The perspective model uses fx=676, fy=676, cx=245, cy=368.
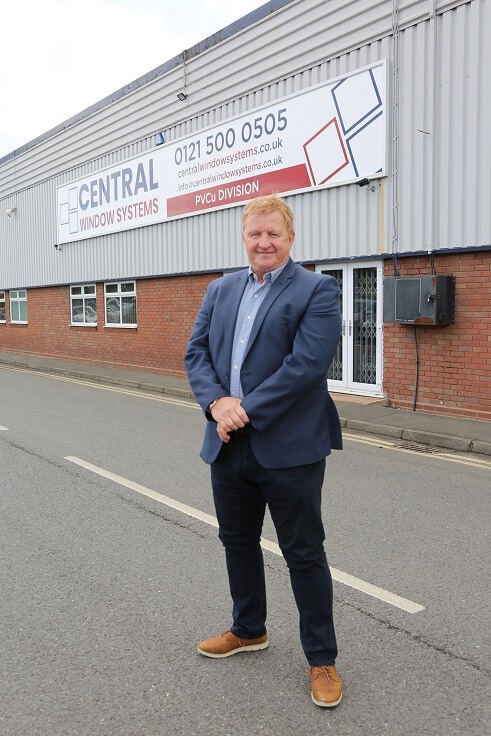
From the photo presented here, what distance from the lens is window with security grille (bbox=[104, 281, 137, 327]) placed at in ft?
55.3

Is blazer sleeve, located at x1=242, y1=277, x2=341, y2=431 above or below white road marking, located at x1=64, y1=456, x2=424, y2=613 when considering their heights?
above

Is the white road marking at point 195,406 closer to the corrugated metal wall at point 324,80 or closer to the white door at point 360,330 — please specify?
the white door at point 360,330

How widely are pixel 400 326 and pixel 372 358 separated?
2.83 ft

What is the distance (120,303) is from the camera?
17.3m

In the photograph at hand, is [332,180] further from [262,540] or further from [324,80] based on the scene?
[262,540]

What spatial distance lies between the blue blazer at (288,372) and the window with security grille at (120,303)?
1398 centimetres

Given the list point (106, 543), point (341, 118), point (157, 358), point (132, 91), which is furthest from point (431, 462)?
point (132, 91)

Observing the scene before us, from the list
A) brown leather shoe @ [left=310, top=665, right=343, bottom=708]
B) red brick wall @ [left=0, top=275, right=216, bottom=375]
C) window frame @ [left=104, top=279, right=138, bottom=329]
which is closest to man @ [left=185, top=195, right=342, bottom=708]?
brown leather shoe @ [left=310, top=665, right=343, bottom=708]

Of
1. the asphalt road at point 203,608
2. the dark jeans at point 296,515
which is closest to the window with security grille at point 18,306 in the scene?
the asphalt road at point 203,608

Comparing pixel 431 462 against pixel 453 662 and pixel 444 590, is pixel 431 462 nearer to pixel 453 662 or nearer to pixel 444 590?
pixel 444 590

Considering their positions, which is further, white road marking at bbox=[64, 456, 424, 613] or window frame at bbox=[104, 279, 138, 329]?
window frame at bbox=[104, 279, 138, 329]

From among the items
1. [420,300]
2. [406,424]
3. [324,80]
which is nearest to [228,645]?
[406,424]

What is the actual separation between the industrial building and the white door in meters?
0.03

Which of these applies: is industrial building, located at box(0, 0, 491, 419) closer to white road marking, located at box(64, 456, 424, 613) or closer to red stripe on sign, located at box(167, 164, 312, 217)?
red stripe on sign, located at box(167, 164, 312, 217)
